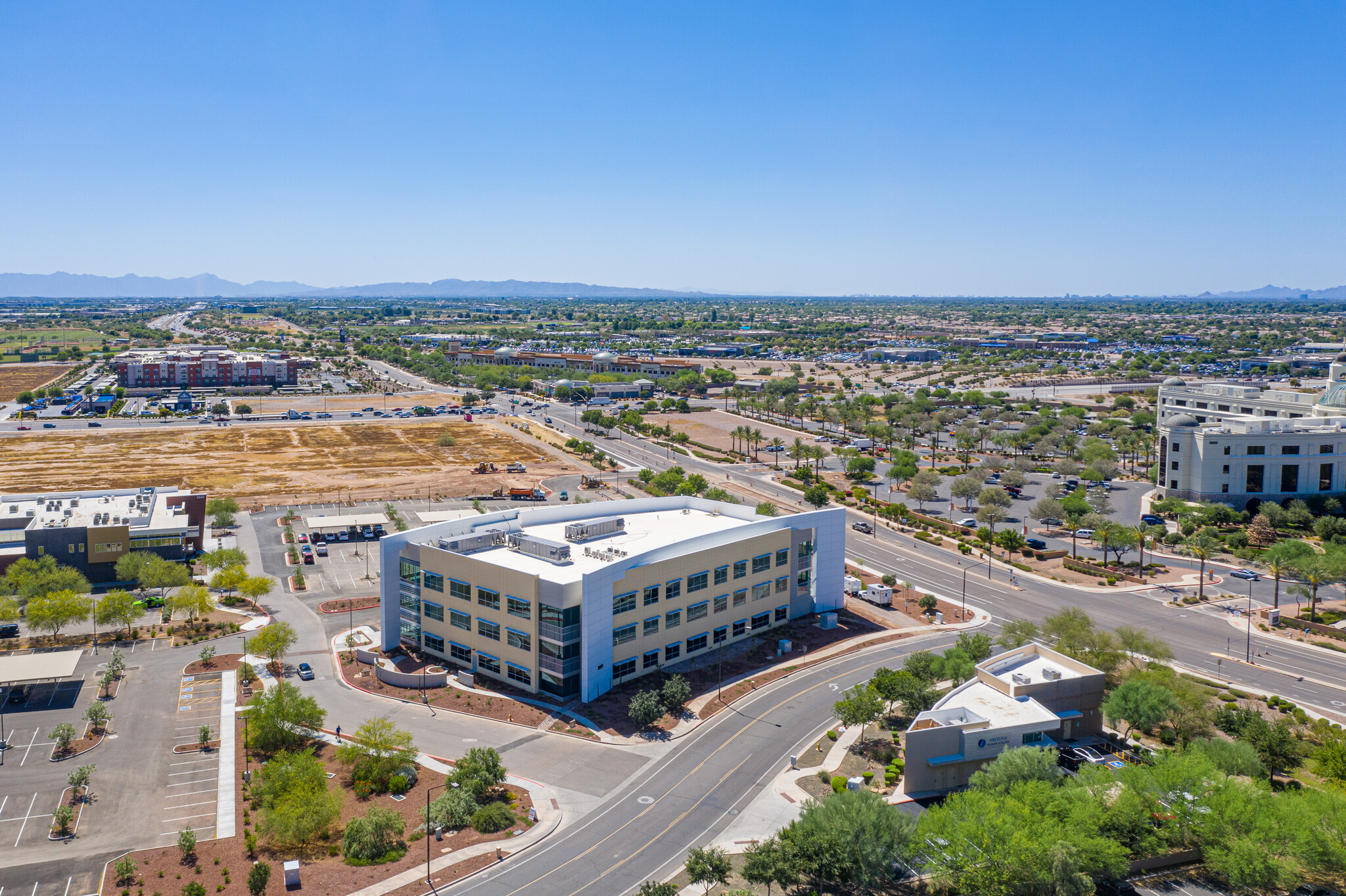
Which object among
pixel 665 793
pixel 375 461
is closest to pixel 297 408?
pixel 375 461

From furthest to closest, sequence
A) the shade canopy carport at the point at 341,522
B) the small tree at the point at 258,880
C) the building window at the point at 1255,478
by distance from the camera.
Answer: the building window at the point at 1255,478, the shade canopy carport at the point at 341,522, the small tree at the point at 258,880

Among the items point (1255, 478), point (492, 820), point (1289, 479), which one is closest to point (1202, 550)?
point (1255, 478)

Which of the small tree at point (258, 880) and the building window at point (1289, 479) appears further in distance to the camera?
the building window at point (1289, 479)

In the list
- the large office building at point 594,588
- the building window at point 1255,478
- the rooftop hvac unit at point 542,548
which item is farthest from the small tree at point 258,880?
the building window at point 1255,478

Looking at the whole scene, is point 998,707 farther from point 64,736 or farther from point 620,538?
point 64,736

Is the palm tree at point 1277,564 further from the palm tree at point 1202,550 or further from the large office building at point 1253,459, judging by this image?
the large office building at point 1253,459

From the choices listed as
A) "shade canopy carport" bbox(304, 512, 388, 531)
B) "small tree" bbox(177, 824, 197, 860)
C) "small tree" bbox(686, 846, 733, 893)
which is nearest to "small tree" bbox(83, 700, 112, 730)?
"small tree" bbox(177, 824, 197, 860)

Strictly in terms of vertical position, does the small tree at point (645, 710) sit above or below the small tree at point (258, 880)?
above
